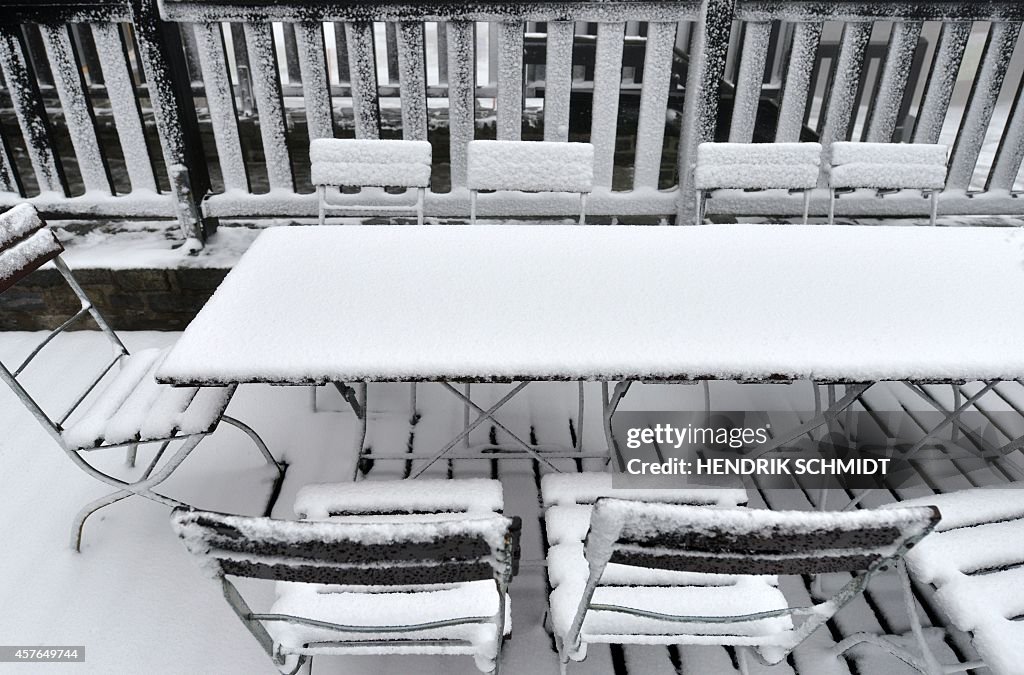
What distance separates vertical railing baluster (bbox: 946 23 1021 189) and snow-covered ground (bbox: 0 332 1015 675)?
1985mm

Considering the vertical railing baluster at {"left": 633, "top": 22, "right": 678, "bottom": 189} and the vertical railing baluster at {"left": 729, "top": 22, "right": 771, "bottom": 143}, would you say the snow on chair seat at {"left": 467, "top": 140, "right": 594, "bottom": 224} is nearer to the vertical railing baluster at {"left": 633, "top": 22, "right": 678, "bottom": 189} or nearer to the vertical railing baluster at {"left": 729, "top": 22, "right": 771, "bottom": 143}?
the vertical railing baluster at {"left": 633, "top": 22, "right": 678, "bottom": 189}

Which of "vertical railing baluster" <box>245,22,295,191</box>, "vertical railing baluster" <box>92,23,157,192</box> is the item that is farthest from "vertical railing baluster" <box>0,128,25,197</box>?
"vertical railing baluster" <box>245,22,295,191</box>

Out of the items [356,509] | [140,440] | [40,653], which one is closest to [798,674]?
[356,509]

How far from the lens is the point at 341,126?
542 centimetres

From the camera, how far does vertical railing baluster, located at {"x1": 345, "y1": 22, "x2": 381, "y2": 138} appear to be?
10.3 feet

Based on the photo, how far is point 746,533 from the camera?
3.11 feet

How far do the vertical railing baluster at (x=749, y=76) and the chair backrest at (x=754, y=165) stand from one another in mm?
716

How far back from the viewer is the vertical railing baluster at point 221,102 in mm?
3066

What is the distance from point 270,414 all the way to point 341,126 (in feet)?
11.8

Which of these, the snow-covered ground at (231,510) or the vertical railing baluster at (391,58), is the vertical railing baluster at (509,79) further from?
the vertical railing baluster at (391,58)

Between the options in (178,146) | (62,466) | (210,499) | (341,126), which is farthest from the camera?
(341,126)

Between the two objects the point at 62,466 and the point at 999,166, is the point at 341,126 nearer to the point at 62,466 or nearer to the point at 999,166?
the point at 62,466

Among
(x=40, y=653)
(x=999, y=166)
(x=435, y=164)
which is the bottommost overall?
(x=40, y=653)

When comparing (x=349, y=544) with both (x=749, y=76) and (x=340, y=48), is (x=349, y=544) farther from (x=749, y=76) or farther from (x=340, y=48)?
(x=340, y=48)
